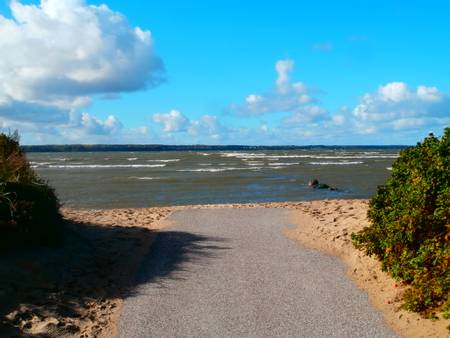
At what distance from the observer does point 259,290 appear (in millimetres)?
8648

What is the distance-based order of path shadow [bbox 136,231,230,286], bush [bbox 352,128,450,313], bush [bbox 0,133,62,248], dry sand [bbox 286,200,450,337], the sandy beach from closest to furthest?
dry sand [bbox 286,200,450,337] < bush [bbox 352,128,450,313] < the sandy beach < bush [bbox 0,133,62,248] < path shadow [bbox 136,231,230,286]

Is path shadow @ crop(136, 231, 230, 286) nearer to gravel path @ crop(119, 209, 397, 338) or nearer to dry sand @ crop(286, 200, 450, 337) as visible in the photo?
gravel path @ crop(119, 209, 397, 338)

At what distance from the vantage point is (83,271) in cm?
985

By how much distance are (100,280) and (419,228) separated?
Answer: 577 centimetres

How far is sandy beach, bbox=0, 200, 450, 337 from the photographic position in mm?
7188

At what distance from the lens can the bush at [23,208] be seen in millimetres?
9688

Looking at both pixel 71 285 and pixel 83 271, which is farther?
pixel 83 271

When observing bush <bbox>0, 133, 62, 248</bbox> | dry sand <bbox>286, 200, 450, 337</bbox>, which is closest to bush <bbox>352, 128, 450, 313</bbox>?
dry sand <bbox>286, 200, 450, 337</bbox>

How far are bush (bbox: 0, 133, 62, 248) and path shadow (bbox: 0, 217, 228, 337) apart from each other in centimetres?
28

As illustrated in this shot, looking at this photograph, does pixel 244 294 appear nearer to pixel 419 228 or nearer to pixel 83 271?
pixel 419 228

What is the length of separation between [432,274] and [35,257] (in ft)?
23.3

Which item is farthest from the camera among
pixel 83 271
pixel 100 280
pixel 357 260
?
pixel 357 260

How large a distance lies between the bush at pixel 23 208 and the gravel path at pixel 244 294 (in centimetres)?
226

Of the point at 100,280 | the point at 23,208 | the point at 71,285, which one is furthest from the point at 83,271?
the point at 23,208
